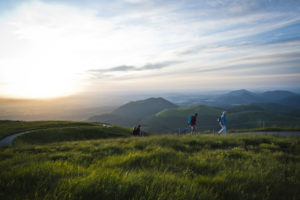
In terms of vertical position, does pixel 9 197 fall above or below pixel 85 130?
above

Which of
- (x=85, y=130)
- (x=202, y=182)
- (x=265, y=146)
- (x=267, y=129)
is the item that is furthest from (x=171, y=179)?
(x=85, y=130)

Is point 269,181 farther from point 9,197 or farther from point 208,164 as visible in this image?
point 9,197

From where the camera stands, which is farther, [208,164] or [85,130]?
A: [85,130]

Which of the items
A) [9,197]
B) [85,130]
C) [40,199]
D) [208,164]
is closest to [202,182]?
[208,164]

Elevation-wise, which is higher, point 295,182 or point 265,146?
point 295,182

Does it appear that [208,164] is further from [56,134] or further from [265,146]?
[56,134]

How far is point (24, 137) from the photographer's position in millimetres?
25547

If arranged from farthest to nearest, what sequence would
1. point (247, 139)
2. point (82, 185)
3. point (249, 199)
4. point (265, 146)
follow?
point (247, 139) < point (265, 146) < point (249, 199) < point (82, 185)

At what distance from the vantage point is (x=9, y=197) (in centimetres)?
168

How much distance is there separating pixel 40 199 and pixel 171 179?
194 cm

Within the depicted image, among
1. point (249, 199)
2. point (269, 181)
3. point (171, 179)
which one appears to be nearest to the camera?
point (249, 199)

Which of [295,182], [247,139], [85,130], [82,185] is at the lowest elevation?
[85,130]

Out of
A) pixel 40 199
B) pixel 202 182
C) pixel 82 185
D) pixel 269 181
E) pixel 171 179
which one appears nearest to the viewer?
pixel 40 199

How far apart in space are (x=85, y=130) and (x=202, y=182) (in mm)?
38728
